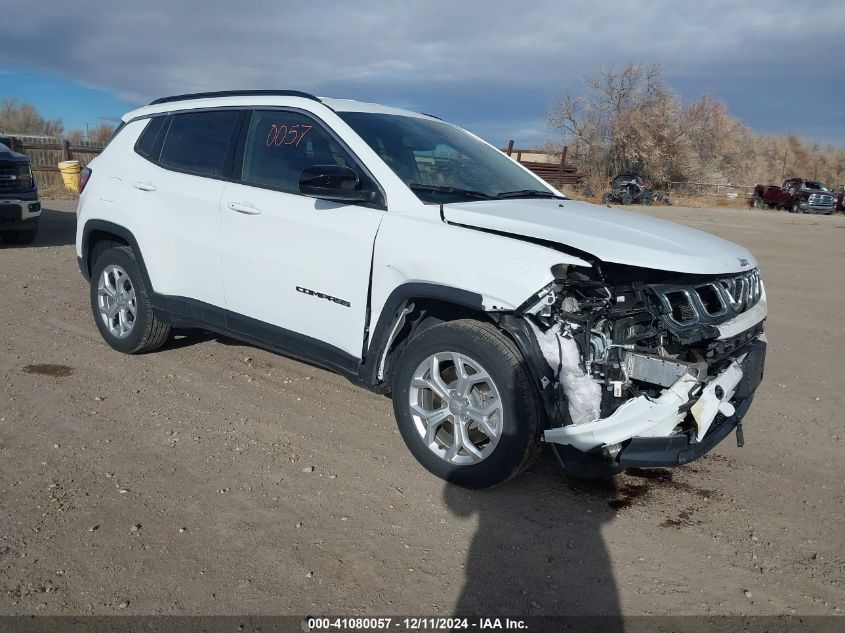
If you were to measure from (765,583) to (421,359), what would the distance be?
6.08 ft

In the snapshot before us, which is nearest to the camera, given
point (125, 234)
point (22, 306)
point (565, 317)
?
point (565, 317)

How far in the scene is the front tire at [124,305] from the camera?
5254mm

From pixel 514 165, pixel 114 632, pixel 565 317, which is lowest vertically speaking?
pixel 114 632

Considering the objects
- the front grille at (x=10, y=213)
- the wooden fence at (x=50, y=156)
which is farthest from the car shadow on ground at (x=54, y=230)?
the wooden fence at (x=50, y=156)

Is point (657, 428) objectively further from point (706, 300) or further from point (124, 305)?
point (124, 305)

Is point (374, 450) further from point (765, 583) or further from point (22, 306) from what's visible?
point (22, 306)

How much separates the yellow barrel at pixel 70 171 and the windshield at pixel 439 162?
1874cm

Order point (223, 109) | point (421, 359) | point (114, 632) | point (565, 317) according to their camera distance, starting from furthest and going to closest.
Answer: point (223, 109) → point (421, 359) → point (565, 317) → point (114, 632)

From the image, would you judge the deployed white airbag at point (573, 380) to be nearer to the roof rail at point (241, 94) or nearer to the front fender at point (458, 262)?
the front fender at point (458, 262)

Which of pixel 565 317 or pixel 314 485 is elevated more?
pixel 565 317

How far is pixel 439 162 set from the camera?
439 centimetres

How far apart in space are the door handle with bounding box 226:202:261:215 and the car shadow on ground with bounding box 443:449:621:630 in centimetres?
203

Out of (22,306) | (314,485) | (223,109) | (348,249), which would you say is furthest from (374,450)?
(22,306)

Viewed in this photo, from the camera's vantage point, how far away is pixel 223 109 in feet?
15.6
